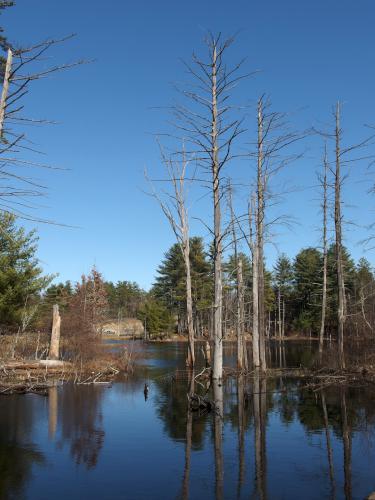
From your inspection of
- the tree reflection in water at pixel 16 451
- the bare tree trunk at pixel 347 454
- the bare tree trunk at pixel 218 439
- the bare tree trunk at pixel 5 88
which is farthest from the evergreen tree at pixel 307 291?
the bare tree trunk at pixel 5 88

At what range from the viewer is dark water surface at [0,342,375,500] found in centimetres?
697

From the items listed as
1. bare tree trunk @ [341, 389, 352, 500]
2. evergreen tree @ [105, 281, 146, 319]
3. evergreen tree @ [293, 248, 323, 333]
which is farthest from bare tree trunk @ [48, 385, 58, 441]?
evergreen tree @ [105, 281, 146, 319]

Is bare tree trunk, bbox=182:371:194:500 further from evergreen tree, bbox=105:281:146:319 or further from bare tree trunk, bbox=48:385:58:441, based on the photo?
evergreen tree, bbox=105:281:146:319

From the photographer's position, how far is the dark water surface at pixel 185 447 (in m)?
6.97

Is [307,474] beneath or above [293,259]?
beneath

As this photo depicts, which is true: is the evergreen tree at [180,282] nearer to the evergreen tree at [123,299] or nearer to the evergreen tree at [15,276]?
the evergreen tree at [123,299]

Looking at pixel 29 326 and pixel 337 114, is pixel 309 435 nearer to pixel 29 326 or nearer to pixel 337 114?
pixel 337 114

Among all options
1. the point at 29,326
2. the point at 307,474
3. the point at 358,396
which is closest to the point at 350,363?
the point at 358,396

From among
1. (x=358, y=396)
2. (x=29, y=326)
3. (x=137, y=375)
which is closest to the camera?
(x=358, y=396)

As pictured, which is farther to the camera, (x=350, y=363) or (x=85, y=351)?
(x=85, y=351)

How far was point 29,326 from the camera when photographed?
29.4m

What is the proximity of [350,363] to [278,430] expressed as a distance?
11248 millimetres

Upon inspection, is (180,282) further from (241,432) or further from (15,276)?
(241,432)

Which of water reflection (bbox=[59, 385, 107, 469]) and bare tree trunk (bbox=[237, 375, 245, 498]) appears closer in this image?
bare tree trunk (bbox=[237, 375, 245, 498])
